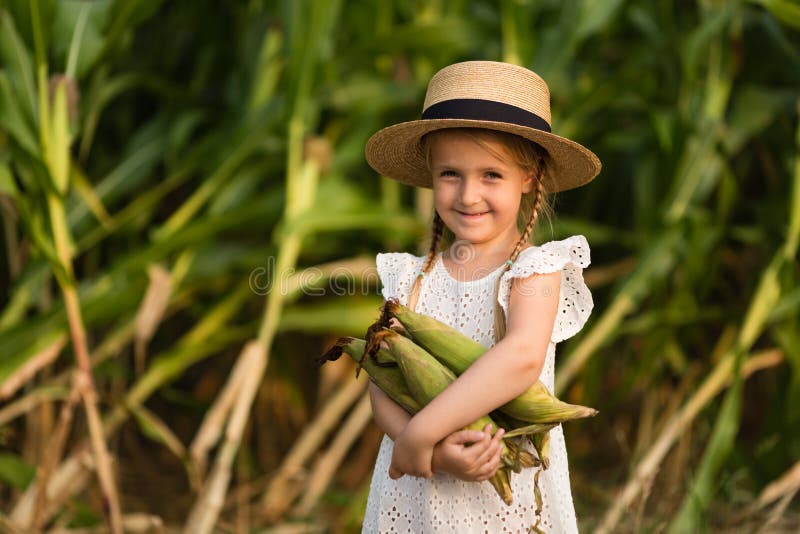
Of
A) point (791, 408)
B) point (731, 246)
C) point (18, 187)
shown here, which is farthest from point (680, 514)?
point (18, 187)

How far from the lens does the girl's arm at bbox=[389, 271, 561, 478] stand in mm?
737

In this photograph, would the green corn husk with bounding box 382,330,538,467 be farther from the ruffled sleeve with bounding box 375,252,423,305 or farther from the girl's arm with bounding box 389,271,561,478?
the ruffled sleeve with bounding box 375,252,423,305

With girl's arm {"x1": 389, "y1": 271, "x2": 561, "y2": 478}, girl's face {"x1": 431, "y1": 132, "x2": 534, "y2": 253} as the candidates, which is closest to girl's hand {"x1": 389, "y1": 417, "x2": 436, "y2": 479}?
girl's arm {"x1": 389, "y1": 271, "x2": 561, "y2": 478}

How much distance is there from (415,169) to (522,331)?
10.1 inches

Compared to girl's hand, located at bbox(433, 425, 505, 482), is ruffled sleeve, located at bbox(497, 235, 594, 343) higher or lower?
higher

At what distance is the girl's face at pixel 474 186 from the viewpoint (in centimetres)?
82

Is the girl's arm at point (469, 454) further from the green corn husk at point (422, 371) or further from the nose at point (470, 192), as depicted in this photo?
the nose at point (470, 192)

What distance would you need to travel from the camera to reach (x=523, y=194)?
3.01ft

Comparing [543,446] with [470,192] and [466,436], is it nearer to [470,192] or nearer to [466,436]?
[466,436]

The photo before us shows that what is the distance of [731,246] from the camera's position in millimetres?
2133

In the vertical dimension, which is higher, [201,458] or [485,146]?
[485,146]

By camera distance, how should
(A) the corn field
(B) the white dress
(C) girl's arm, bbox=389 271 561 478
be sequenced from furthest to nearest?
1. (A) the corn field
2. (B) the white dress
3. (C) girl's arm, bbox=389 271 561 478

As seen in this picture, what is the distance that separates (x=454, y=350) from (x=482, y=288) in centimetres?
11

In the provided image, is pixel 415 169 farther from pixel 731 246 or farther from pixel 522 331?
pixel 731 246
